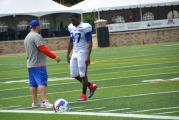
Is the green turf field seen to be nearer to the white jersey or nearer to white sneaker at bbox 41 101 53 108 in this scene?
white sneaker at bbox 41 101 53 108

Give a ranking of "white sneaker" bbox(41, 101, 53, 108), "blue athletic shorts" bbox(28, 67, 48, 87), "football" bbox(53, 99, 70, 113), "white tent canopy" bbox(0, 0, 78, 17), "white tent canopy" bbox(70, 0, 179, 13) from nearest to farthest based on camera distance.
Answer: "football" bbox(53, 99, 70, 113), "white sneaker" bbox(41, 101, 53, 108), "blue athletic shorts" bbox(28, 67, 48, 87), "white tent canopy" bbox(0, 0, 78, 17), "white tent canopy" bbox(70, 0, 179, 13)

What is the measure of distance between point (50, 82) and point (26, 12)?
26.7m

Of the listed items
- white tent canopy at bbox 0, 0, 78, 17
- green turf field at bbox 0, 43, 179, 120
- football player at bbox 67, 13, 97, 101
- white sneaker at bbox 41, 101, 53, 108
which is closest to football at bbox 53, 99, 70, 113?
green turf field at bbox 0, 43, 179, 120

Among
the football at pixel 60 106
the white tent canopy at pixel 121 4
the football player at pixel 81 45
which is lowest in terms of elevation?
the football at pixel 60 106

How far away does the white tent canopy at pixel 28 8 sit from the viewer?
46625mm

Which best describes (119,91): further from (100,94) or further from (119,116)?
(119,116)

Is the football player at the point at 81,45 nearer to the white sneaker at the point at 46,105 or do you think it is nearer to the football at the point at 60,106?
the white sneaker at the point at 46,105

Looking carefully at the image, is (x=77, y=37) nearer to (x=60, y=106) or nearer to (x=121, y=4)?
(x=60, y=106)

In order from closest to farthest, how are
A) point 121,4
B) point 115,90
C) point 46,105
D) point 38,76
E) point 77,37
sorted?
point 46,105 < point 38,76 < point 77,37 < point 115,90 < point 121,4

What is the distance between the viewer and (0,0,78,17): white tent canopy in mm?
46625

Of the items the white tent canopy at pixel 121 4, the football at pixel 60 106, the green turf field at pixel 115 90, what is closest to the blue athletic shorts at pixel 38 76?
the green turf field at pixel 115 90

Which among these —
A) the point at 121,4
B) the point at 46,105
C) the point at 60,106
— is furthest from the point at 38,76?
the point at 121,4

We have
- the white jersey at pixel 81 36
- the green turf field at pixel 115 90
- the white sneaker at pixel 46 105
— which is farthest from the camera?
the white jersey at pixel 81 36

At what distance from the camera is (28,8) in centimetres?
4712
